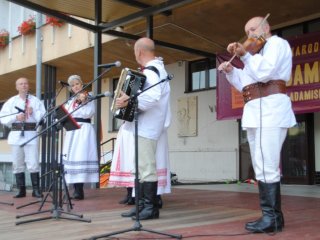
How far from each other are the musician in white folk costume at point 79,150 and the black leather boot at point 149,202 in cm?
222

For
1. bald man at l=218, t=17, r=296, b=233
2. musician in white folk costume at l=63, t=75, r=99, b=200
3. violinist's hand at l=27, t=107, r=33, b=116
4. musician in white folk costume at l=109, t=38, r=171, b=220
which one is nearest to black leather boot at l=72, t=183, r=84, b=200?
musician in white folk costume at l=63, t=75, r=99, b=200

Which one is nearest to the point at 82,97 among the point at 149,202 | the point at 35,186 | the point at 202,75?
the point at 35,186

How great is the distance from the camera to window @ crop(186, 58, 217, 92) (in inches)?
473

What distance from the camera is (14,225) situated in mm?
4711

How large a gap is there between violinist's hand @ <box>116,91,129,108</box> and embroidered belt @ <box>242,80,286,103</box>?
43.3 inches

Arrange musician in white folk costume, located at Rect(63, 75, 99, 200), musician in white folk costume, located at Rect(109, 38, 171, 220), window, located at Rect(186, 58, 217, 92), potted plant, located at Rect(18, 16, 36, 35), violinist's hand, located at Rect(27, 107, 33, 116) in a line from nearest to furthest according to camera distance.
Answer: musician in white folk costume, located at Rect(109, 38, 171, 220), musician in white folk costume, located at Rect(63, 75, 99, 200), violinist's hand, located at Rect(27, 107, 33, 116), window, located at Rect(186, 58, 217, 92), potted plant, located at Rect(18, 16, 36, 35)

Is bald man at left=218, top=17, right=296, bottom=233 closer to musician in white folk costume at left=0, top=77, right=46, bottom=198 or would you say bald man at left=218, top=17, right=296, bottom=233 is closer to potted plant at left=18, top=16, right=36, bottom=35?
musician in white folk costume at left=0, top=77, right=46, bottom=198

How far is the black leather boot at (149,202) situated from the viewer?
466 cm

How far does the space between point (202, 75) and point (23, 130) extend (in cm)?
609

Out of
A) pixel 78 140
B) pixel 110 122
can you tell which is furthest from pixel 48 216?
pixel 110 122

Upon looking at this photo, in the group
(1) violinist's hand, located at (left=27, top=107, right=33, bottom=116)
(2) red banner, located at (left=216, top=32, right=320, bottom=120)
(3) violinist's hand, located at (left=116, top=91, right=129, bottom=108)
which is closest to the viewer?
(3) violinist's hand, located at (left=116, top=91, right=129, bottom=108)

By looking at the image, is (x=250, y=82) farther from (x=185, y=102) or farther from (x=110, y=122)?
(x=110, y=122)

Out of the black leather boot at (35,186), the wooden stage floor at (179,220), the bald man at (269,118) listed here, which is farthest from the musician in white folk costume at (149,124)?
the black leather boot at (35,186)

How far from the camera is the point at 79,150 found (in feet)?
22.5
